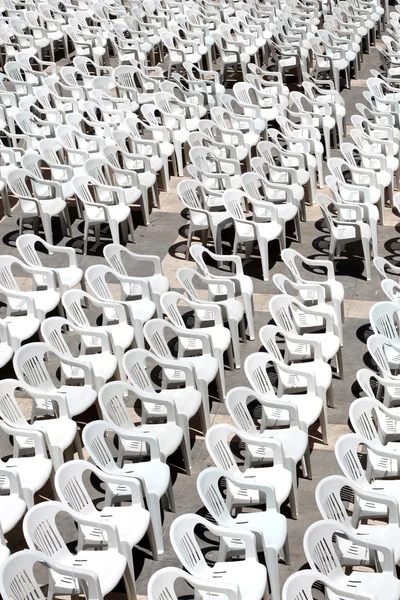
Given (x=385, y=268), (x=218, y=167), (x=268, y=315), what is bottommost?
(x=268, y=315)

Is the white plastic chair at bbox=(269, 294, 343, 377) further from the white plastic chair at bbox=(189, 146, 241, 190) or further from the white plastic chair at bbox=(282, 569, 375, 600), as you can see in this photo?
the white plastic chair at bbox=(282, 569, 375, 600)

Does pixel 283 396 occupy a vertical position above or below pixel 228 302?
below

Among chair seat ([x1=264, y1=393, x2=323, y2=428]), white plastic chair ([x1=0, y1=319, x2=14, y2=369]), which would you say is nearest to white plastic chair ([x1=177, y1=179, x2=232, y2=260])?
white plastic chair ([x1=0, y1=319, x2=14, y2=369])

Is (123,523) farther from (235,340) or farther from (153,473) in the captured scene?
(235,340)

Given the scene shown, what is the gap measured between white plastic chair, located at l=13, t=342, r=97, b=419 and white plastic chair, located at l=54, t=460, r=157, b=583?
3.85 ft

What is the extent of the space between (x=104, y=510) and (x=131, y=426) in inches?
43.5

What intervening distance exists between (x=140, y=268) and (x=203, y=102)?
3854 millimetres

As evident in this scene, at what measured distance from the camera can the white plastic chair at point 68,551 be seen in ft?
25.2

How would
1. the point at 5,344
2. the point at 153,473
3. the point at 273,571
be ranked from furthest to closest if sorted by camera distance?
the point at 5,344, the point at 153,473, the point at 273,571

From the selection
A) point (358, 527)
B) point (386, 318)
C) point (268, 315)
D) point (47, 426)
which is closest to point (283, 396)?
point (386, 318)

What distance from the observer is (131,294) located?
11.4 meters

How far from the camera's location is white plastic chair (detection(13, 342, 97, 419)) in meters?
9.52

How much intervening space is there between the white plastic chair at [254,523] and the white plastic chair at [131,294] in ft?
8.94

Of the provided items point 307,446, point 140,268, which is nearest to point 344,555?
point 307,446
